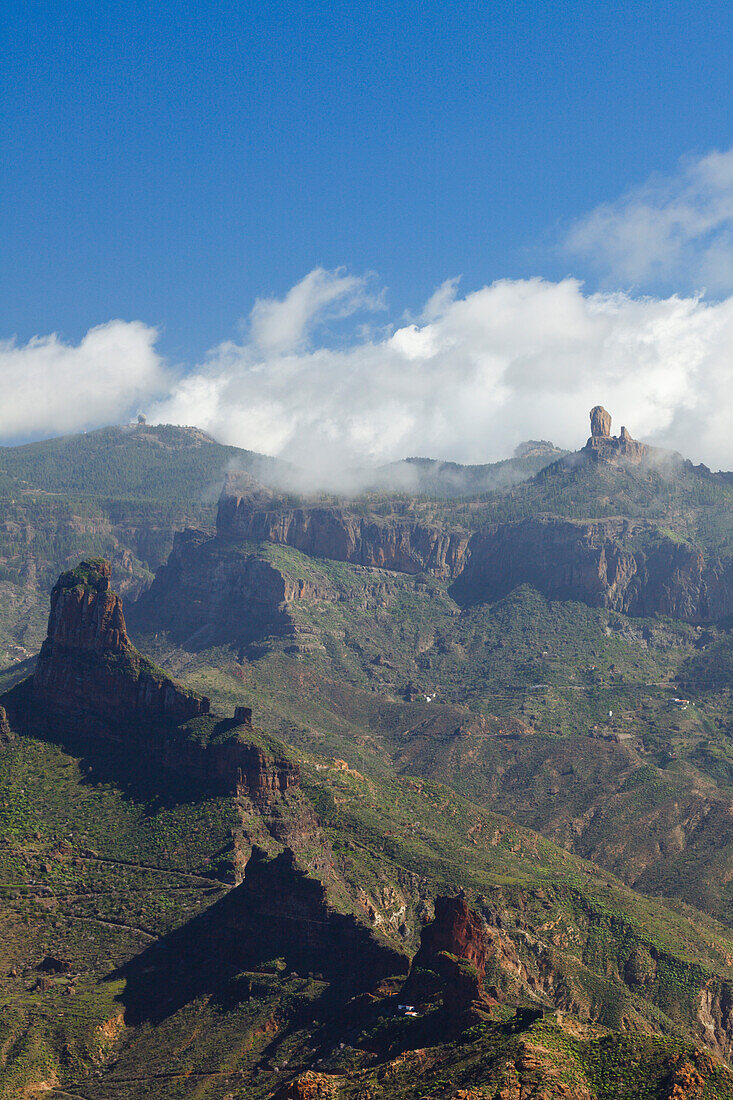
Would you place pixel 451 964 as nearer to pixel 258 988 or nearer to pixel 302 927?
pixel 258 988

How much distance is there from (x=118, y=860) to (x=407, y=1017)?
7093 cm

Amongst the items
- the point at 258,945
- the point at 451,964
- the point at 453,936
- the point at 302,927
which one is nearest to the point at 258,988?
the point at 258,945

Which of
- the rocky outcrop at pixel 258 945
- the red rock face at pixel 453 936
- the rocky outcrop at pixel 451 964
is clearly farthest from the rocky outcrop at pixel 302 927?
the rocky outcrop at pixel 451 964

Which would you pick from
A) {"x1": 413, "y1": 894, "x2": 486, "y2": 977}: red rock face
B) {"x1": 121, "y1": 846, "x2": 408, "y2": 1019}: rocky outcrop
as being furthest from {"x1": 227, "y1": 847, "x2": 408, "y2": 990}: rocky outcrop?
{"x1": 413, "y1": 894, "x2": 486, "y2": 977}: red rock face

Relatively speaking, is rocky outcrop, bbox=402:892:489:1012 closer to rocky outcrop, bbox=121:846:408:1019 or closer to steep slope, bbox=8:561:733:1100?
steep slope, bbox=8:561:733:1100

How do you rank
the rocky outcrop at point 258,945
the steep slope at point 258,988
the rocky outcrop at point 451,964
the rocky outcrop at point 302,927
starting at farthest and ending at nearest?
the rocky outcrop at point 258,945, the rocky outcrop at point 302,927, the rocky outcrop at point 451,964, the steep slope at point 258,988

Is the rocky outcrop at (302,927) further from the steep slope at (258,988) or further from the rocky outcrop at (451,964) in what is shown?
the rocky outcrop at (451,964)

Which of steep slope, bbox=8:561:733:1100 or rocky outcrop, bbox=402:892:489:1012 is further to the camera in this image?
rocky outcrop, bbox=402:892:489:1012

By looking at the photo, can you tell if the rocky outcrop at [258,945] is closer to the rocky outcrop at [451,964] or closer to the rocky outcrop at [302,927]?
the rocky outcrop at [302,927]

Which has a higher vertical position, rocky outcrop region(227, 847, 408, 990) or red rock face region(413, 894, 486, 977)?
red rock face region(413, 894, 486, 977)

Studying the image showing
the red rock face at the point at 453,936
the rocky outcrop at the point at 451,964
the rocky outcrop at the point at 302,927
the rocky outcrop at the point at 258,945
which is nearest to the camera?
the rocky outcrop at the point at 451,964

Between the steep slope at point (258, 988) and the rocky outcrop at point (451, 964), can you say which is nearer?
the steep slope at point (258, 988)

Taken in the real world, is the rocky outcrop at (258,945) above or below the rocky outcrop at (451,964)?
below

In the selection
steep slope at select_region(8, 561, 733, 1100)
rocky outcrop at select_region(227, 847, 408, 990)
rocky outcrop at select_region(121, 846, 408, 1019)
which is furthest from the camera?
rocky outcrop at select_region(121, 846, 408, 1019)
